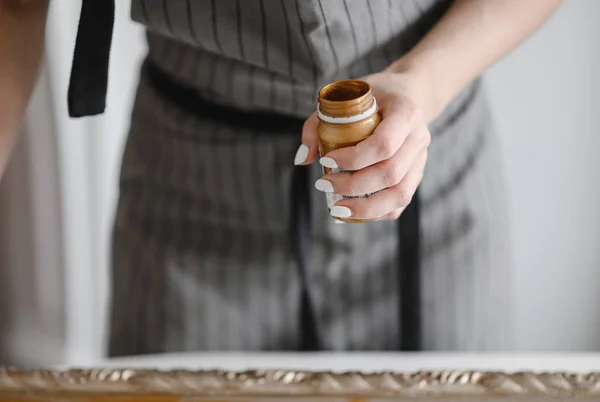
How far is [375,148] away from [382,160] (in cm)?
1

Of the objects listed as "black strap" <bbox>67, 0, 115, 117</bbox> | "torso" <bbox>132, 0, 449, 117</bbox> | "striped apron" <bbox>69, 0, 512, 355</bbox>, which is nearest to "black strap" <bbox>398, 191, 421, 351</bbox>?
"striped apron" <bbox>69, 0, 512, 355</bbox>

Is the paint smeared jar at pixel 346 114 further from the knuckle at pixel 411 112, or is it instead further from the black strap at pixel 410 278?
the black strap at pixel 410 278

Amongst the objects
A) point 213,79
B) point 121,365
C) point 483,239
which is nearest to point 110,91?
point 213,79

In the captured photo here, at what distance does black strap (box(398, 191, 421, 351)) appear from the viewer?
0.55 m

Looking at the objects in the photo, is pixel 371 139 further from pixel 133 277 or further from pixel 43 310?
pixel 43 310

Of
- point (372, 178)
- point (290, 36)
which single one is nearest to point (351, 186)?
point (372, 178)

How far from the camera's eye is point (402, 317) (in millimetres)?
588

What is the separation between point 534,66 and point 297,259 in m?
0.24

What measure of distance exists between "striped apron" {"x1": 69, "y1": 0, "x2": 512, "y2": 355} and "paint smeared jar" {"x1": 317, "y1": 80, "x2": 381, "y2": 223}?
13cm

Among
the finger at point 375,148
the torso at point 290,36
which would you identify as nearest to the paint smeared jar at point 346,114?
the finger at point 375,148

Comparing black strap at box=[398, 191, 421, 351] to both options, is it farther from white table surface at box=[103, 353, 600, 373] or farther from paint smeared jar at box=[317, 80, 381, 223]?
paint smeared jar at box=[317, 80, 381, 223]

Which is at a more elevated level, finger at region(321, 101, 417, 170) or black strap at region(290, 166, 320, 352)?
finger at region(321, 101, 417, 170)

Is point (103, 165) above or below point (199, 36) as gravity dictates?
below

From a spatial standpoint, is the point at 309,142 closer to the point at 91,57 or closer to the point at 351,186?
the point at 351,186
